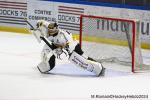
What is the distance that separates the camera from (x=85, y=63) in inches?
267

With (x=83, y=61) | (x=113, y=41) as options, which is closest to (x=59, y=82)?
(x=83, y=61)

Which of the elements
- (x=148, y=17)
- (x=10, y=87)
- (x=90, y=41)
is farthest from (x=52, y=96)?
(x=148, y=17)

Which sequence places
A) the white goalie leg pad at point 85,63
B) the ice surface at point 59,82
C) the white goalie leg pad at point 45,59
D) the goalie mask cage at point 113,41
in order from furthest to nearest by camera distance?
the goalie mask cage at point 113,41 < the white goalie leg pad at point 45,59 < the white goalie leg pad at point 85,63 < the ice surface at point 59,82

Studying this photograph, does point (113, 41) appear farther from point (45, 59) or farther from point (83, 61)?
point (45, 59)

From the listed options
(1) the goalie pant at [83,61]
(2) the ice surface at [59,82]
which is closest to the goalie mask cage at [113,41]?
(2) the ice surface at [59,82]

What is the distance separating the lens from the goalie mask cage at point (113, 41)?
718 centimetres

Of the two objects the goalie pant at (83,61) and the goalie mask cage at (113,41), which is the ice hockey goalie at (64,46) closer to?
the goalie pant at (83,61)

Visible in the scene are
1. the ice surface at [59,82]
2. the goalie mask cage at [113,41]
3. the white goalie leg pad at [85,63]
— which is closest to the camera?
the ice surface at [59,82]

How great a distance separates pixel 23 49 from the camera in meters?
8.77

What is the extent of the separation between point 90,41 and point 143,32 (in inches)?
62.4

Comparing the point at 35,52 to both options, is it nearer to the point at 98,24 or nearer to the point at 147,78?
the point at 98,24

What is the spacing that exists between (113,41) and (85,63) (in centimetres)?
68

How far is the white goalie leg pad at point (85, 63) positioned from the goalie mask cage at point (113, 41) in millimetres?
539

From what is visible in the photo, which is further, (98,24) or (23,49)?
(23,49)
